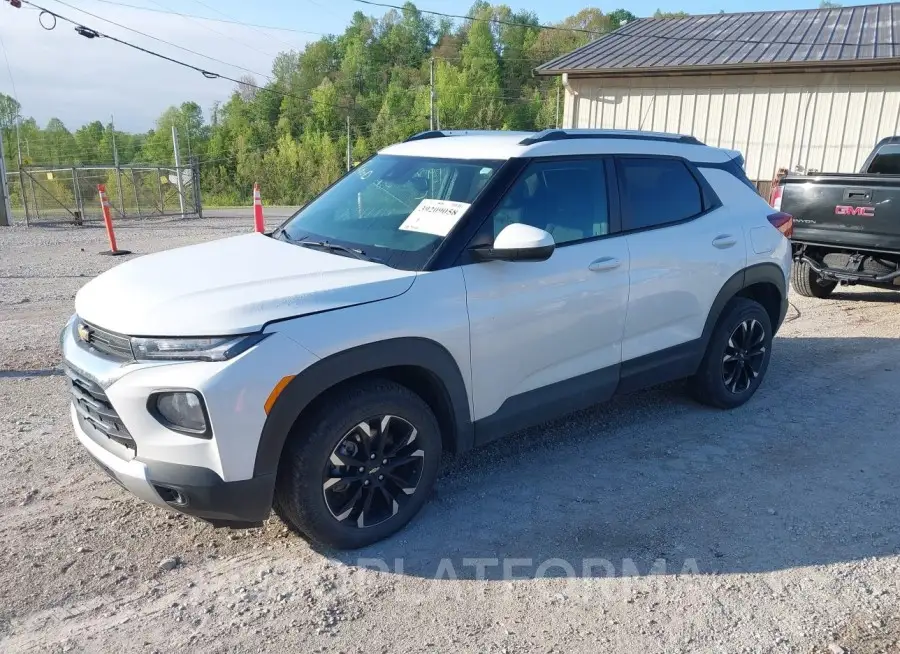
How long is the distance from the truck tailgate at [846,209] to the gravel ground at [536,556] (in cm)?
→ 337

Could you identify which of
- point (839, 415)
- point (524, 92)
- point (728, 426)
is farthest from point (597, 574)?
point (524, 92)

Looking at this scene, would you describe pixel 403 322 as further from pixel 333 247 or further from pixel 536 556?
pixel 536 556

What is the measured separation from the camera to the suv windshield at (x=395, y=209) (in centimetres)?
346

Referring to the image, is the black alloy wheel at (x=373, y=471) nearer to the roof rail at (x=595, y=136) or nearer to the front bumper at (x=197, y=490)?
the front bumper at (x=197, y=490)

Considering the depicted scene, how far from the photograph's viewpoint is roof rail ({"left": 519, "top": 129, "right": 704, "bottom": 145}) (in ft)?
12.8

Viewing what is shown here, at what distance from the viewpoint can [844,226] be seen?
25.2 ft

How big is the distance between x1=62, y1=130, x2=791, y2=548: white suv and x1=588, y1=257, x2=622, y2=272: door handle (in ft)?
0.04

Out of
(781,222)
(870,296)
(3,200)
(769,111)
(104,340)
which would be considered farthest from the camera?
(3,200)

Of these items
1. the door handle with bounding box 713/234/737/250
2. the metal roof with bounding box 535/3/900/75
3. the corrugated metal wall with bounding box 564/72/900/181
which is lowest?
the door handle with bounding box 713/234/737/250

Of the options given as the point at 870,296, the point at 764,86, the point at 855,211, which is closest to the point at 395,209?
the point at 855,211

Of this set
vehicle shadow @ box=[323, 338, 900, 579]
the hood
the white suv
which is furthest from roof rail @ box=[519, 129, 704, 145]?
vehicle shadow @ box=[323, 338, 900, 579]

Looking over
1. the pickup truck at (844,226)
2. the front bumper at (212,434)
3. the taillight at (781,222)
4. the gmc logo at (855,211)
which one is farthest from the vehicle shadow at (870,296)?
the front bumper at (212,434)

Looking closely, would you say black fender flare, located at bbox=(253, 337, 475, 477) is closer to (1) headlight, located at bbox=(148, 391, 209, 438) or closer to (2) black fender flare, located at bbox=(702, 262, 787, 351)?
(1) headlight, located at bbox=(148, 391, 209, 438)

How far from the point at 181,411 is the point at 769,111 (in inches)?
583
